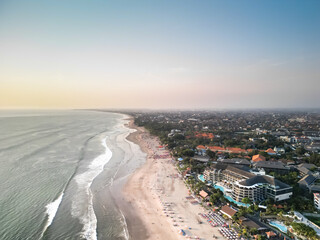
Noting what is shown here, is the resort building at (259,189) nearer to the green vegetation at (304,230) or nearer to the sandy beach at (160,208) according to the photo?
the sandy beach at (160,208)

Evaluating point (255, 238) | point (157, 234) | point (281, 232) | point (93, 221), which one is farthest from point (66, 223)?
point (281, 232)

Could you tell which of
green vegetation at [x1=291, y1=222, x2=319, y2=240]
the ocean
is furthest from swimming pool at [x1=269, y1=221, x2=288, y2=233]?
the ocean

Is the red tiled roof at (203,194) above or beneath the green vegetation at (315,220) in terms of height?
above

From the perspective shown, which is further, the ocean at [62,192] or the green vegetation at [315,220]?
the green vegetation at [315,220]

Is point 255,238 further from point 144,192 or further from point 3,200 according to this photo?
point 3,200

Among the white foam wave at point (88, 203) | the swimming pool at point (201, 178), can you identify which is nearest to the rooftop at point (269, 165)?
the swimming pool at point (201, 178)

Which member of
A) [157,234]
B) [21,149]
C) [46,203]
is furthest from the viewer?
[21,149]
